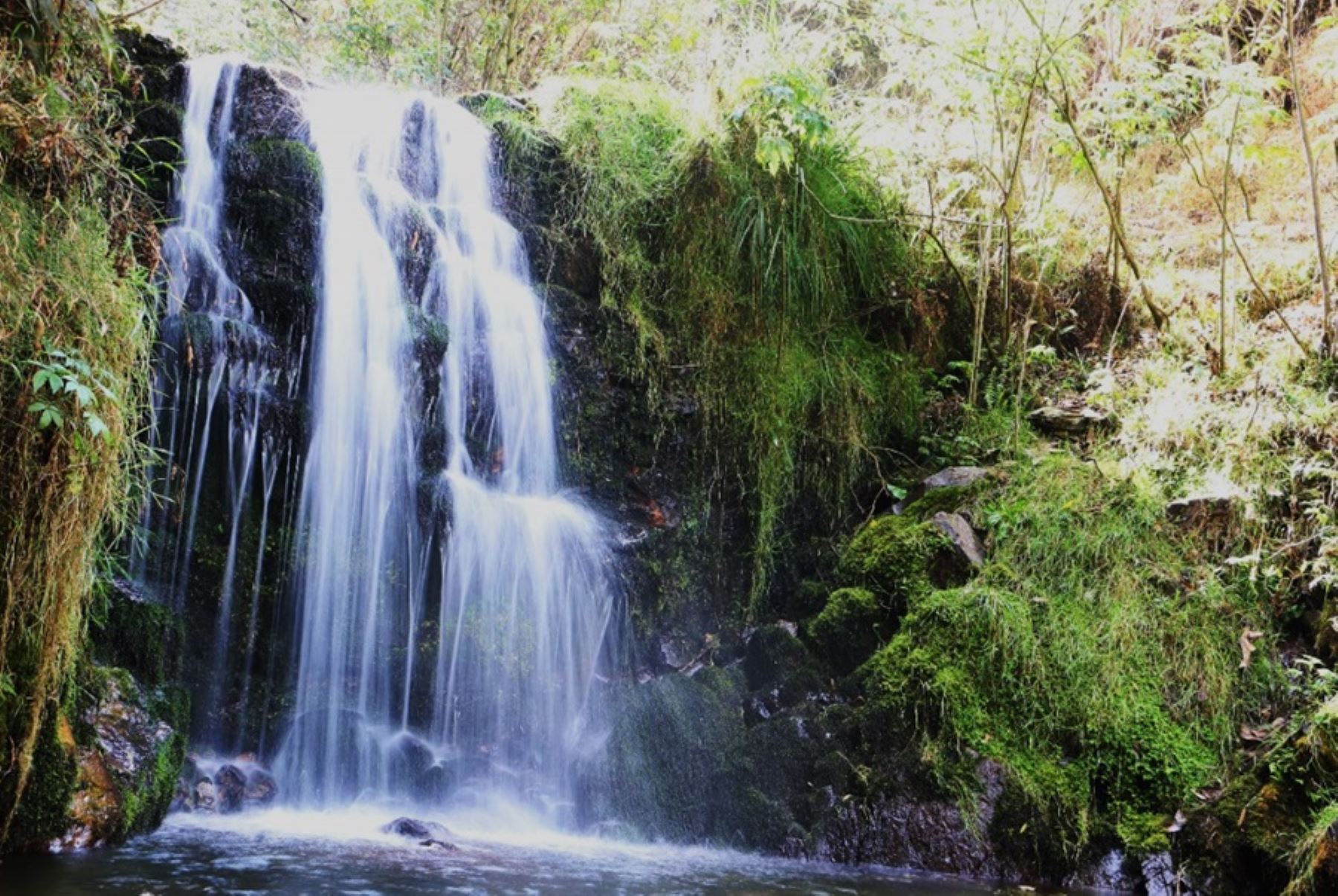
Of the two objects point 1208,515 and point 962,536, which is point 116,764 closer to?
point 962,536

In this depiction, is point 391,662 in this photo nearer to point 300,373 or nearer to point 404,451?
point 404,451

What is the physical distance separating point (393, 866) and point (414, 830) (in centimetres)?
65

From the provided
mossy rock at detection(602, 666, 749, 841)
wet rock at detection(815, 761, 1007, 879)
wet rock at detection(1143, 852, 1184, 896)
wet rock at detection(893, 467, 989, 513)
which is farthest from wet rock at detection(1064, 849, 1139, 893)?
wet rock at detection(893, 467, 989, 513)

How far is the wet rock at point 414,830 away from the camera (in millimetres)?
4453

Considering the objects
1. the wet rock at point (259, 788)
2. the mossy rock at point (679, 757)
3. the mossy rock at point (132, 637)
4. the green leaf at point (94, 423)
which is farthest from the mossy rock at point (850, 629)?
the green leaf at point (94, 423)

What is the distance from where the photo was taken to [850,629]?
5.70m

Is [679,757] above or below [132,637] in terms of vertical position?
below

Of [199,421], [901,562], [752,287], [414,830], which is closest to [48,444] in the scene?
[199,421]

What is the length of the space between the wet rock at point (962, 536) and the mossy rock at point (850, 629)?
21.7 inches

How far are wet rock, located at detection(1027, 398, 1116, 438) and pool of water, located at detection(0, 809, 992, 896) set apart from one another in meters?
3.45

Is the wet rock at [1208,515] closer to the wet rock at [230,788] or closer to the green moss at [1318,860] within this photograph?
the green moss at [1318,860]

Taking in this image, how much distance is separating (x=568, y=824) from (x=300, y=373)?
2.90 m

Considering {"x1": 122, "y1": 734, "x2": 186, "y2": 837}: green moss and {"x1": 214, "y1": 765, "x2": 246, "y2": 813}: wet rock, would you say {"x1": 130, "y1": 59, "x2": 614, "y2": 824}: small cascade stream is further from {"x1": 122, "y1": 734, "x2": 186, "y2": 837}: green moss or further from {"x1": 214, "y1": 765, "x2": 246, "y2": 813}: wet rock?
{"x1": 122, "y1": 734, "x2": 186, "y2": 837}: green moss

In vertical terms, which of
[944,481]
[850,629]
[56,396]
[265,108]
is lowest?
[850,629]
